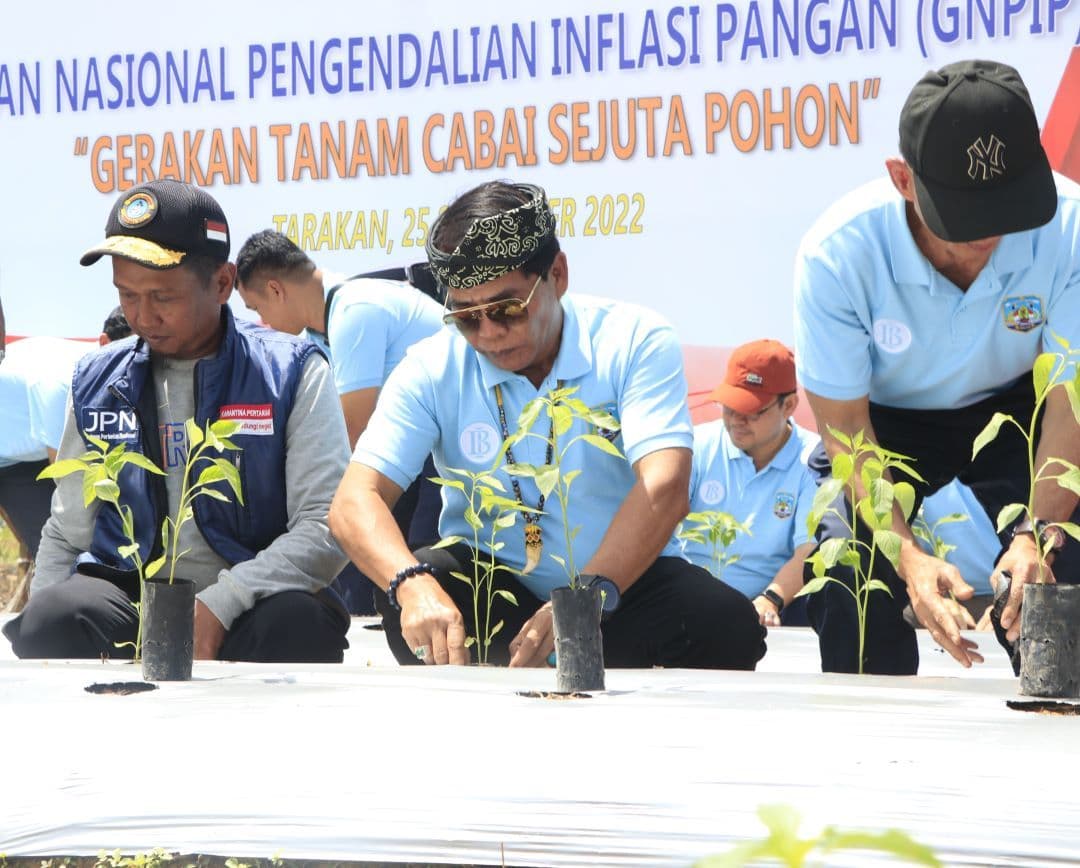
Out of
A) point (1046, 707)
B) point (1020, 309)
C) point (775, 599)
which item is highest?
point (1020, 309)

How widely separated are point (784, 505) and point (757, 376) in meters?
0.44

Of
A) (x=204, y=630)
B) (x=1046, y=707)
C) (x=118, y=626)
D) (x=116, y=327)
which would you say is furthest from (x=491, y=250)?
(x=116, y=327)

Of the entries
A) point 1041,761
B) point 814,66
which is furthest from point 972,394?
point 814,66

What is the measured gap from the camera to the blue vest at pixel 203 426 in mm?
2689

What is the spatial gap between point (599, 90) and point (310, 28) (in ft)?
3.45

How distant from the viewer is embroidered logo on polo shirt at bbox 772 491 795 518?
179 inches

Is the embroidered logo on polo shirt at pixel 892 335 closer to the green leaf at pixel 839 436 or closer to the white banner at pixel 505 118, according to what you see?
the green leaf at pixel 839 436

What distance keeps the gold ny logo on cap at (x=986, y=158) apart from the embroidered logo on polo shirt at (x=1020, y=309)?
38 centimetres

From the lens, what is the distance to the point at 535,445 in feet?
8.75

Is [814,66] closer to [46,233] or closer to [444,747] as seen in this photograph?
[46,233]

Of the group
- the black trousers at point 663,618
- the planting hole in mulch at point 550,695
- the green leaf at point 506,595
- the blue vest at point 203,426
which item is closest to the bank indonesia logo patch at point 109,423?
the blue vest at point 203,426

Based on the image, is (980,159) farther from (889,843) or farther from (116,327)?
(116,327)

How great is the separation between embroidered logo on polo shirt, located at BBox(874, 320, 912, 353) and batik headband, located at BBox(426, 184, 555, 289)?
0.62 meters

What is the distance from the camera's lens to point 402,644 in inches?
107
